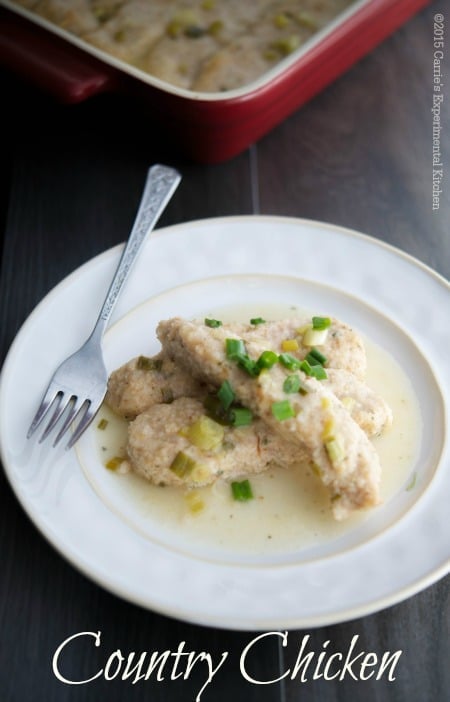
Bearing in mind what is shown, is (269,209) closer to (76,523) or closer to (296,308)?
(296,308)

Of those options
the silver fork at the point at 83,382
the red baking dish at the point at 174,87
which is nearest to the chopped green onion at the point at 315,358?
the silver fork at the point at 83,382

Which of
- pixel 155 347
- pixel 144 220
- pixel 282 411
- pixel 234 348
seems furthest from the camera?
pixel 144 220

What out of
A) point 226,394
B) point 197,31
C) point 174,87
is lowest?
point 226,394

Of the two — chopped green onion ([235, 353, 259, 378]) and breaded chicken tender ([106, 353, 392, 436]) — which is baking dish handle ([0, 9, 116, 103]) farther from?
chopped green onion ([235, 353, 259, 378])

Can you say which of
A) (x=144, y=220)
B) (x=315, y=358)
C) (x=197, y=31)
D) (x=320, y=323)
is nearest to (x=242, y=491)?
(x=315, y=358)

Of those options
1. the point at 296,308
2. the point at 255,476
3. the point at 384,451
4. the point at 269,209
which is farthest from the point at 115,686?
the point at 269,209

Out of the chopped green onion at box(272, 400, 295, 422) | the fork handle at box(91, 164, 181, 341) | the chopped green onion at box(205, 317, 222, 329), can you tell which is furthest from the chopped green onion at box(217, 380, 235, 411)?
the fork handle at box(91, 164, 181, 341)

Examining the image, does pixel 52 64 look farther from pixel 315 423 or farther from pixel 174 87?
pixel 315 423
